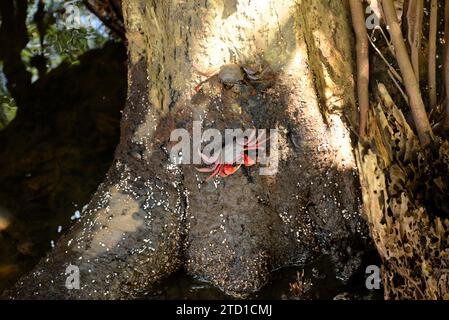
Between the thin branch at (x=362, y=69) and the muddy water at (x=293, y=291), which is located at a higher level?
the thin branch at (x=362, y=69)

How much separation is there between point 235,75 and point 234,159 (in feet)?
1.48

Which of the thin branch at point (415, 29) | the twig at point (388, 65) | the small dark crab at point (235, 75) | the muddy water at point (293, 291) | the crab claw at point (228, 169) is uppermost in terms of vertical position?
the thin branch at point (415, 29)

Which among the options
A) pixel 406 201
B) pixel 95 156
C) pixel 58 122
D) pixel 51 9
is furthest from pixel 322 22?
pixel 51 9

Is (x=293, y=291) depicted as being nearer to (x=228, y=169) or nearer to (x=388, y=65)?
(x=228, y=169)

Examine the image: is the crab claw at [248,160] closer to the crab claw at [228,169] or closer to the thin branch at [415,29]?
the crab claw at [228,169]

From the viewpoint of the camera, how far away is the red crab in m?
3.20

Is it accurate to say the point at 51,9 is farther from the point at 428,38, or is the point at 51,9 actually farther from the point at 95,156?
the point at 428,38

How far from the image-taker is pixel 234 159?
126 inches

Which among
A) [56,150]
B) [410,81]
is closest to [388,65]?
[410,81]

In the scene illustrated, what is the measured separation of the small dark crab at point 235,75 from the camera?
3018 millimetres

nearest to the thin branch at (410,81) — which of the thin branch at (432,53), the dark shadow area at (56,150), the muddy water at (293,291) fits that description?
the thin branch at (432,53)

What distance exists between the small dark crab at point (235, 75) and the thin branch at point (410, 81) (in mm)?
740

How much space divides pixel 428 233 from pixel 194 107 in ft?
4.28

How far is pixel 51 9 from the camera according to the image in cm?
586
